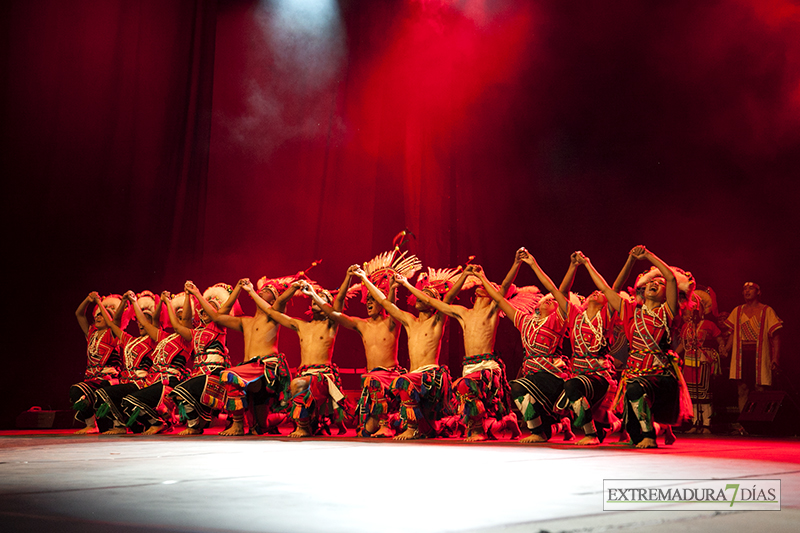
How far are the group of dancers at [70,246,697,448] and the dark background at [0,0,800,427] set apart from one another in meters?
1.28

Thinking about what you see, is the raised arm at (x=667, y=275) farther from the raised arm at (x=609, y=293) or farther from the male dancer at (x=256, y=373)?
the male dancer at (x=256, y=373)

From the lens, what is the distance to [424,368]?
6336 millimetres

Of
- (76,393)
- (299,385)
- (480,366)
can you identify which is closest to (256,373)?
(299,385)

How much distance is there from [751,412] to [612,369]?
196 cm

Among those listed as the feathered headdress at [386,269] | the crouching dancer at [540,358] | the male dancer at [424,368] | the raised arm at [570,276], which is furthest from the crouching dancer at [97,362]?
the raised arm at [570,276]

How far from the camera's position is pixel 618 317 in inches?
230

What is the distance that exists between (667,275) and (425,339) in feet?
6.50

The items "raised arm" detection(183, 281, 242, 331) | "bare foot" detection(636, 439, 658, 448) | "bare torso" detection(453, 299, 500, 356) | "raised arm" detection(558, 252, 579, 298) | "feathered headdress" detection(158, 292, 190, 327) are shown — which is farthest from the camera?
"feathered headdress" detection(158, 292, 190, 327)

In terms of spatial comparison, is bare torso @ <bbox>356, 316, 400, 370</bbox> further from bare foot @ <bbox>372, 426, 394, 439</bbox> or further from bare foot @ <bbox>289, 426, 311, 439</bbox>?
bare foot @ <bbox>289, 426, 311, 439</bbox>

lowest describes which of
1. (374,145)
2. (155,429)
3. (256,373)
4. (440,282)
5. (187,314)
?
(155,429)

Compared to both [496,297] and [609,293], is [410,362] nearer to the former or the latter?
[496,297]

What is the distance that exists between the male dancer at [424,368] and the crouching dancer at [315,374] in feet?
1.59

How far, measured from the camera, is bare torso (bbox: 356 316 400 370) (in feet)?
21.7
